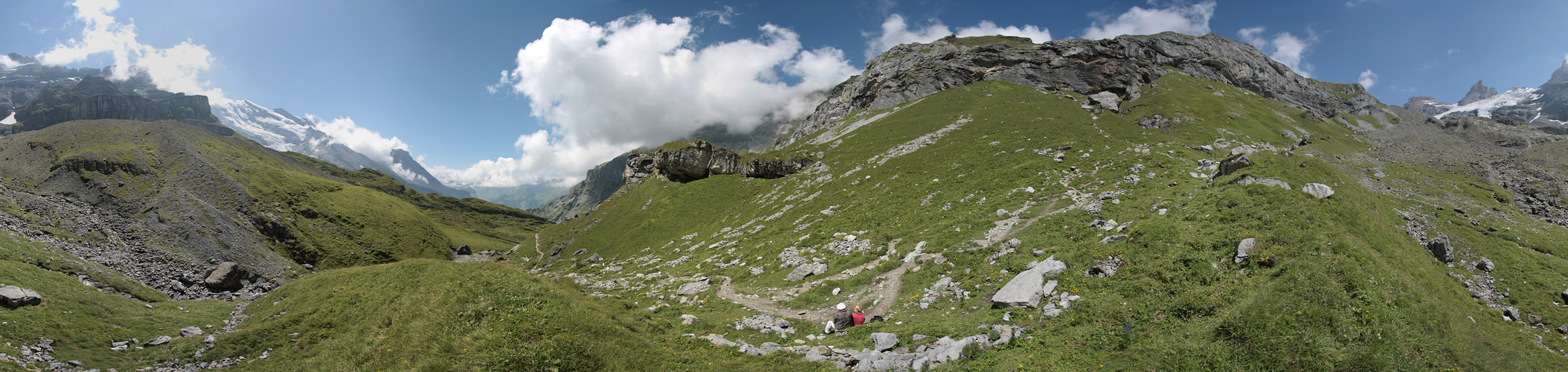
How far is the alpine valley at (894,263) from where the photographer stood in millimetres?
11781

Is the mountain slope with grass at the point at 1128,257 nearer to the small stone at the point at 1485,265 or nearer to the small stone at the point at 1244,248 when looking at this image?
the small stone at the point at 1244,248

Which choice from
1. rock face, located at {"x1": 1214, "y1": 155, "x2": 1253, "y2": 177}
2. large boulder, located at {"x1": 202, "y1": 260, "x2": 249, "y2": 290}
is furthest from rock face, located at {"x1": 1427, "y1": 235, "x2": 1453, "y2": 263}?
large boulder, located at {"x1": 202, "y1": 260, "x2": 249, "y2": 290}

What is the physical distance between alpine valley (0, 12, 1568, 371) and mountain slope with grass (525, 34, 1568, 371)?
142mm

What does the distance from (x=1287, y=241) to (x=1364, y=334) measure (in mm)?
4798

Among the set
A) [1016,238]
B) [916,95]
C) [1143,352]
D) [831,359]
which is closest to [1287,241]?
[1143,352]

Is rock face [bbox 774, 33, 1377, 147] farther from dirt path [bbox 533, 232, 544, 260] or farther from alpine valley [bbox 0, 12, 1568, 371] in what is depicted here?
dirt path [bbox 533, 232, 544, 260]

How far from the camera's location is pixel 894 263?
23.3 metres

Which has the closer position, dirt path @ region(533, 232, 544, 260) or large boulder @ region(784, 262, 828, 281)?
large boulder @ region(784, 262, 828, 281)

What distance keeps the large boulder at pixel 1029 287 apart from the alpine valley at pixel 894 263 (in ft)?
0.37

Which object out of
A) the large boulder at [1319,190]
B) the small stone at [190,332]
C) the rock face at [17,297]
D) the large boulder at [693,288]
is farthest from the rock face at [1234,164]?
the rock face at [17,297]

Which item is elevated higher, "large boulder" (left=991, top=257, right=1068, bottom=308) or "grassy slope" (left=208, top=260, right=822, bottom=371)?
"large boulder" (left=991, top=257, right=1068, bottom=308)

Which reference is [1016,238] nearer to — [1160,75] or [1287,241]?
[1287,241]

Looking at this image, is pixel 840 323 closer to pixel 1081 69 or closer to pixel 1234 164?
pixel 1234 164

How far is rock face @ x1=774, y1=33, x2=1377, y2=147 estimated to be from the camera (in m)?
91.1
